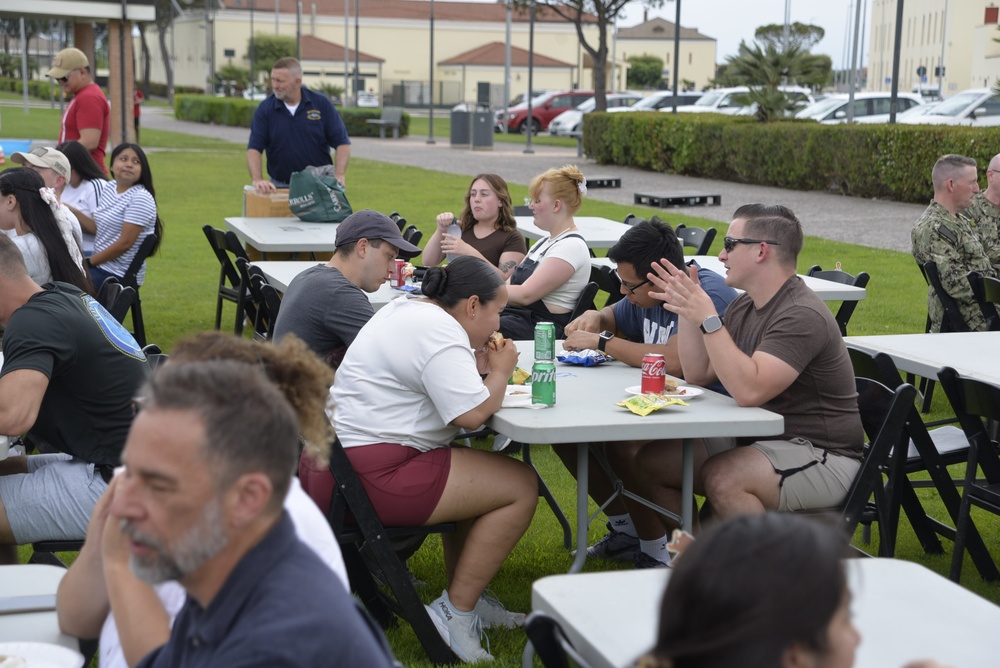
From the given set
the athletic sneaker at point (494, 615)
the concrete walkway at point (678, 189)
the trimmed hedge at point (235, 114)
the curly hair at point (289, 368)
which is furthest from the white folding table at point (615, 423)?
the trimmed hedge at point (235, 114)

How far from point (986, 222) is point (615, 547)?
3.81 metres

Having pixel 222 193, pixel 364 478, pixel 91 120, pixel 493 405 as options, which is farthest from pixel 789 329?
pixel 222 193

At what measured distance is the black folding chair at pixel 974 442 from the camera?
3482 mm

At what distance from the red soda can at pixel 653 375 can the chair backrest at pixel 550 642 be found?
170 cm

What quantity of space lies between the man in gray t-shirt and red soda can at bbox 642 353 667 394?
120 centimetres

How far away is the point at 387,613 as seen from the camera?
12.7ft

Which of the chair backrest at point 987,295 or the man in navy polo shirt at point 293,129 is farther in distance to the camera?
the man in navy polo shirt at point 293,129

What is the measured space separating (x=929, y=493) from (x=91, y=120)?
7.47 m

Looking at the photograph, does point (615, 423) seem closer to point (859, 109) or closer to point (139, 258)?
point (139, 258)

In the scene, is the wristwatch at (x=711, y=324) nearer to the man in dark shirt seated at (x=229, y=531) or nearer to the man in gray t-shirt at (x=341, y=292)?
the man in gray t-shirt at (x=341, y=292)

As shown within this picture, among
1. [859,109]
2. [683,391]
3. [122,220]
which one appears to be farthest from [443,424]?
[859,109]

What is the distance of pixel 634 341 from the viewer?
15.4 ft

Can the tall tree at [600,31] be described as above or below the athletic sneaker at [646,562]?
above

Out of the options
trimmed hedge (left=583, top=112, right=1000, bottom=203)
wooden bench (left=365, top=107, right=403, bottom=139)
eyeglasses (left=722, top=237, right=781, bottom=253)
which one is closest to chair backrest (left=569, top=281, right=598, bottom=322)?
eyeglasses (left=722, top=237, right=781, bottom=253)
